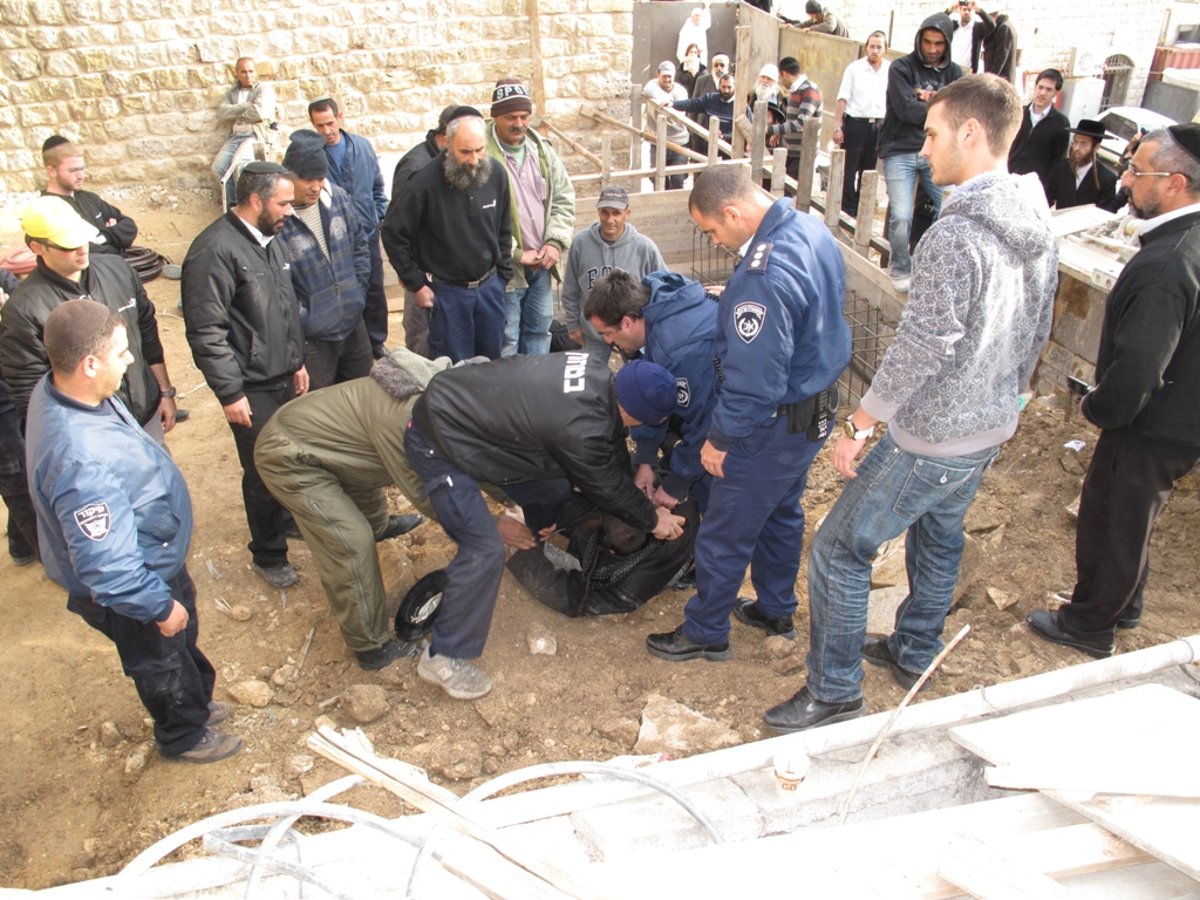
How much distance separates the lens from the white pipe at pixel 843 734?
7.71ft

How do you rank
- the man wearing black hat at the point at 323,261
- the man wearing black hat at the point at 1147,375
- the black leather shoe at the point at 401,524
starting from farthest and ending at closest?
the black leather shoe at the point at 401,524 < the man wearing black hat at the point at 323,261 < the man wearing black hat at the point at 1147,375

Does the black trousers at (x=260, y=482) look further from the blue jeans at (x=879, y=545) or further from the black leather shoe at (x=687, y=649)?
the blue jeans at (x=879, y=545)

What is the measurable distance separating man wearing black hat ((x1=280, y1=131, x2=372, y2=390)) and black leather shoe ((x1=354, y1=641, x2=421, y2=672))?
1.68m

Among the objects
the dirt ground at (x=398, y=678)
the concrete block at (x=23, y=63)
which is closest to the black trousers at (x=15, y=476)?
the dirt ground at (x=398, y=678)

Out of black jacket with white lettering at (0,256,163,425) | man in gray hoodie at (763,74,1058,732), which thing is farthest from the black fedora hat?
black jacket with white lettering at (0,256,163,425)

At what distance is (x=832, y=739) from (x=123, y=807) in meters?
2.64

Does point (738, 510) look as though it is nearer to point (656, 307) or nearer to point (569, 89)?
point (656, 307)

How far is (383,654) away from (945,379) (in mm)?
2603

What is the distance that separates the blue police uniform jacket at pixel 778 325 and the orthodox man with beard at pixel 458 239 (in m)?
2.53

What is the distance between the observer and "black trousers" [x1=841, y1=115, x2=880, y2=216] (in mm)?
8867

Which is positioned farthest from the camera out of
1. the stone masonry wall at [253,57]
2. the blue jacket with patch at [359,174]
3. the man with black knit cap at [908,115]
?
the stone masonry wall at [253,57]

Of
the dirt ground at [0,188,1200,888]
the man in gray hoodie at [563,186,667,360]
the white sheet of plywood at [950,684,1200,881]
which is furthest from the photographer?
the man in gray hoodie at [563,186,667,360]

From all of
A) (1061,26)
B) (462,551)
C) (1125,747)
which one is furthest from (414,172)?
(1061,26)

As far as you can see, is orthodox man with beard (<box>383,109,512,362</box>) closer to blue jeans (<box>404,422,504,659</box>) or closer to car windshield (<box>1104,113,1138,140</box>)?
blue jeans (<box>404,422,504,659</box>)
